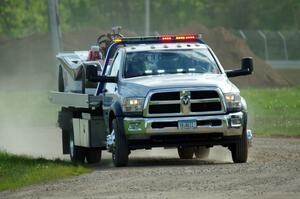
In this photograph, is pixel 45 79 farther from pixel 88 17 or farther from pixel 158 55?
pixel 158 55

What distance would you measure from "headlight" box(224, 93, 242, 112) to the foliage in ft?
250

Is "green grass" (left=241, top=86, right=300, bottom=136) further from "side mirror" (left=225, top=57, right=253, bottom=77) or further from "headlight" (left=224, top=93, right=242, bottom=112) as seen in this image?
"headlight" (left=224, top=93, right=242, bottom=112)

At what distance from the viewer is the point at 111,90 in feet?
69.9

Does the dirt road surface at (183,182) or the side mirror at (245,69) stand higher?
the side mirror at (245,69)

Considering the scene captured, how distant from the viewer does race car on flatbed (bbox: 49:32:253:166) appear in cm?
1998

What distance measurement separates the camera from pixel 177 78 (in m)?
20.6

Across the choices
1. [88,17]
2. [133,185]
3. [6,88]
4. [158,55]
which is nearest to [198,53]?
[158,55]

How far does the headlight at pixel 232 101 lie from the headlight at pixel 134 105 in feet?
4.20

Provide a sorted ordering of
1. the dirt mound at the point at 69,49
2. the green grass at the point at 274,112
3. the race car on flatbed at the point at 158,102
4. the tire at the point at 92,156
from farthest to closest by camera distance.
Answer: the dirt mound at the point at 69,49 → the green grass at the point at 274,112 → the tire at the point at 92,156 → the race car on flatbed at the point at 158,102

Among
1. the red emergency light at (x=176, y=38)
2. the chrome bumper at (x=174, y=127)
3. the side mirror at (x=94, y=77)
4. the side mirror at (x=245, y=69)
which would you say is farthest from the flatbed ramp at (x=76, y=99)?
the side mirror at (x=245, y=69)

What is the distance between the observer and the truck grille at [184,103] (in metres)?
20.0

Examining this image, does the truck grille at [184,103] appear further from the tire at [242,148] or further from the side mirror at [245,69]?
the side mirror at [245,69]

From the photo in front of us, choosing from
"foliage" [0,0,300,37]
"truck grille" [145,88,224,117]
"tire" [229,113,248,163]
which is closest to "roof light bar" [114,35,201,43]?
"truck grille" [145,88,224,117]

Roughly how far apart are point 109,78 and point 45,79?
44232 mm
